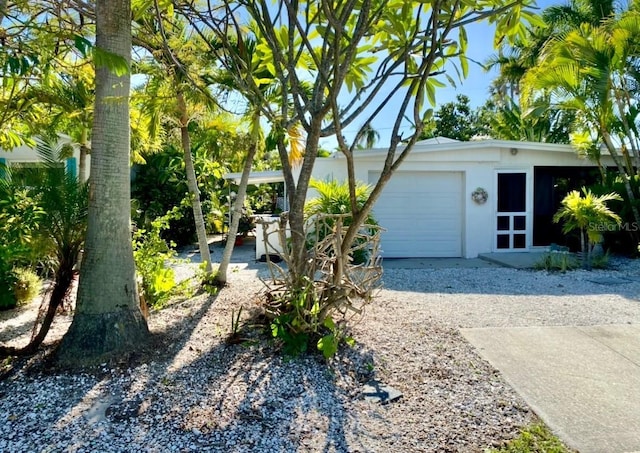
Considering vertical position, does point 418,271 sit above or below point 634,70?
below

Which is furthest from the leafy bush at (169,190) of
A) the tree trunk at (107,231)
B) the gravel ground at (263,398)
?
the tree trunk at (107,231)

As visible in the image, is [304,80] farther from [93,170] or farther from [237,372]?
[237,372]

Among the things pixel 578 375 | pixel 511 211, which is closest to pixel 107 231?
pixel 578 375

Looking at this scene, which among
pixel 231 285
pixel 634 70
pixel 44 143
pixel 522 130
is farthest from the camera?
pixel 522 130

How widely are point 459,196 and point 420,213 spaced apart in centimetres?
115

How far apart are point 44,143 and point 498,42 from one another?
523 cm

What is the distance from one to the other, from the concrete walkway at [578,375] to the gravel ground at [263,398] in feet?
0.67

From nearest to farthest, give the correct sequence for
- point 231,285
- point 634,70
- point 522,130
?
point 231,285 < point 634,70 < point 522,130

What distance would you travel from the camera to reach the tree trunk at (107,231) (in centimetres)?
409

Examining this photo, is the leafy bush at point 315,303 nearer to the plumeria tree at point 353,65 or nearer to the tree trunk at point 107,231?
the plumeria tree at point 353,65

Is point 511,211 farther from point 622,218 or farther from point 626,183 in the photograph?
point 626,183

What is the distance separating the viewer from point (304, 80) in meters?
6.84

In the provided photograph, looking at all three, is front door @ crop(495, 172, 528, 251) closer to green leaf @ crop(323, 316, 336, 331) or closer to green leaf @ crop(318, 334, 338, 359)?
green leaf @ crop(323, 316, 336, 331)

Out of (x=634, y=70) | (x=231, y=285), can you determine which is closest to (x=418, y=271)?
(x=231, y=285)
